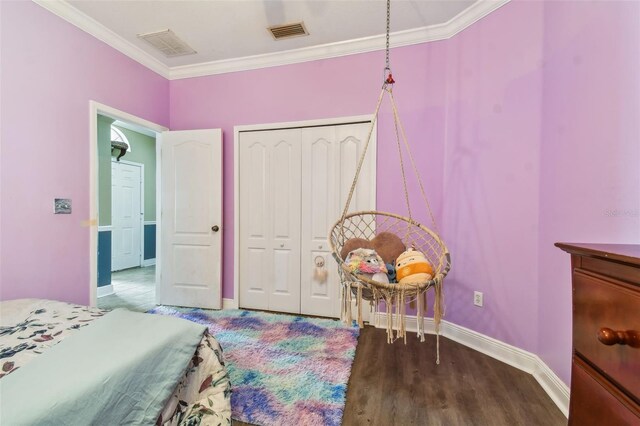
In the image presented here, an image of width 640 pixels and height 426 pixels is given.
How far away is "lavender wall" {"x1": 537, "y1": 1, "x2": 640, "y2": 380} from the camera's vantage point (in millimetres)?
1202

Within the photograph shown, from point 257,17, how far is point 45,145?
1.94 meters

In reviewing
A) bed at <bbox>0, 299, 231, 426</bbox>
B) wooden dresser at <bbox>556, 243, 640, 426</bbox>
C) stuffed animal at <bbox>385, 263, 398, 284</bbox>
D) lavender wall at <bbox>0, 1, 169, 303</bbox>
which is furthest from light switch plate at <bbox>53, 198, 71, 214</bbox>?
wooden dresser at <bbox>556, 243, 640, 426</bbox>

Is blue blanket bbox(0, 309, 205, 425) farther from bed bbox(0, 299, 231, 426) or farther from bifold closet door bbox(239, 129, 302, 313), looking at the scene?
bifold closet door bbox(239, 129, 302, 313)

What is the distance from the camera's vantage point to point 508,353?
1.98 metres

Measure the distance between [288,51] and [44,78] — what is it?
201cm

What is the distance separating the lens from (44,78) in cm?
205

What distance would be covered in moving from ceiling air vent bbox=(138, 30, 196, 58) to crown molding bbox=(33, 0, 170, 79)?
8.0 inches

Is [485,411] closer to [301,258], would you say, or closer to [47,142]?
[301,258]

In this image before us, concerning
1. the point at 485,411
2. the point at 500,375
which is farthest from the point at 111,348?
the point at 500,375

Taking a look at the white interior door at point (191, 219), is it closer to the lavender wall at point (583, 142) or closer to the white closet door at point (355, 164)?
the white closet door at point (355, 164)

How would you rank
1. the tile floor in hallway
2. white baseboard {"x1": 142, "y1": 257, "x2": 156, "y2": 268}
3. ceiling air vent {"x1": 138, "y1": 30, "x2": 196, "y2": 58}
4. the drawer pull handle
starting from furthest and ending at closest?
white baseboard {"x1": 142, "y1": 257, "x2": 156, "y2": 268} < the tile floor in hallway < ceiling air vent {"x1": 138, "y1": 30, "x2": 196, "y2": 58} < the drawer pull handle

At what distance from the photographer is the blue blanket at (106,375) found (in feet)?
2.35

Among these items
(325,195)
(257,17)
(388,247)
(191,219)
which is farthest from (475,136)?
(191,219)

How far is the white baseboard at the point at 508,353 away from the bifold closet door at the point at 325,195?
63cm
